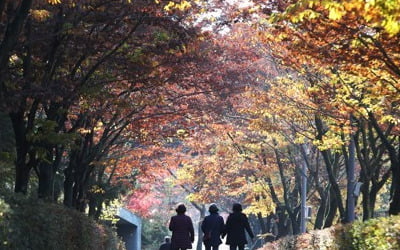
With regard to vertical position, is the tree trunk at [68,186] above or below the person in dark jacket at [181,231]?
above

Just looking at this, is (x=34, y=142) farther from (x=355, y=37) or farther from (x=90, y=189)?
(x=90, y=189)

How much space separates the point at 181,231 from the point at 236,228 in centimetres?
120

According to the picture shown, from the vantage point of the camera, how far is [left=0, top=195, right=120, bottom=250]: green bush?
865 cm

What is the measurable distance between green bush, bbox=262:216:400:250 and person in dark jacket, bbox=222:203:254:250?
1.56m

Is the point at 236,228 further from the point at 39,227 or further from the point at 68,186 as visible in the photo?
the point at 68,186

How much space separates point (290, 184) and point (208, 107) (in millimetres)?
14379

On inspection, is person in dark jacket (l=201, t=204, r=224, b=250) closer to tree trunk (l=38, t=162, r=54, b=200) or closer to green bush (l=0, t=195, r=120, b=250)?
green bush (l=0, t=195, r=120, b=250)

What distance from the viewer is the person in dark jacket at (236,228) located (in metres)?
15.5

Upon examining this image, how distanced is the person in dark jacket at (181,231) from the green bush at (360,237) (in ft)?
8.96

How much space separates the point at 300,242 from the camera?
17.1 meters

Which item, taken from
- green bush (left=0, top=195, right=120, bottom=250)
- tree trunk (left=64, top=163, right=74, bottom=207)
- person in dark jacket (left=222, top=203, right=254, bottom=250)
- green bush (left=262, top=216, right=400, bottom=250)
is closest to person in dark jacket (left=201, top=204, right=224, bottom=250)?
person in dark jacket (left=222, top=203, right=254, bottom=250)

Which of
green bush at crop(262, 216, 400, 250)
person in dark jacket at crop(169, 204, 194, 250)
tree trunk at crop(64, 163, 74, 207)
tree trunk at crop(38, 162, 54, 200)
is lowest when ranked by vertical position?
green bush at crop(262, 216, 400, 250)

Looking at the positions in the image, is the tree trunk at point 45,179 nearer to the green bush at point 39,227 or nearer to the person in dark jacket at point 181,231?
the green bush at point 39,227

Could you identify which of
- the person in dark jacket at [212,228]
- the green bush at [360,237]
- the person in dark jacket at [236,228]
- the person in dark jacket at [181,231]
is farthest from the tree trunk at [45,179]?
the green bush at [360,237]
